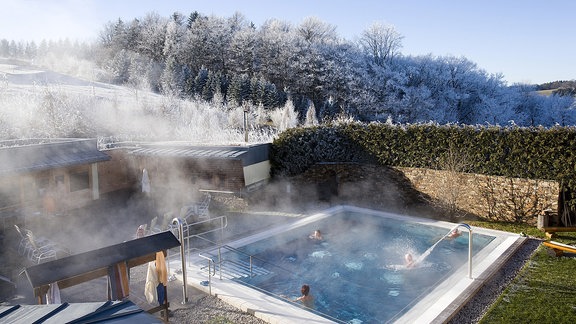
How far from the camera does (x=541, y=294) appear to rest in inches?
362

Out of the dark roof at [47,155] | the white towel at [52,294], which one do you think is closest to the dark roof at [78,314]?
the white towel at [52,294]

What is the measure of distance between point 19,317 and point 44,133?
90.1ft

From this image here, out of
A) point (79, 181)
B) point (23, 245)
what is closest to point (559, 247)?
point (23, 245)

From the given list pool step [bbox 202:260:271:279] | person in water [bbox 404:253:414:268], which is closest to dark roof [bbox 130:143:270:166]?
pool step [bbox 202:260:271:279]

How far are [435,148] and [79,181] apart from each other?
14.3m

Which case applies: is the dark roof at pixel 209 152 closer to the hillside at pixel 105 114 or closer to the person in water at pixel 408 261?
the hillside at pixel 105 114

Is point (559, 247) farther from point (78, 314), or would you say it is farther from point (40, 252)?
point (40, 252)

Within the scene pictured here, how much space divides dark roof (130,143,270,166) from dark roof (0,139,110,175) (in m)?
1.85

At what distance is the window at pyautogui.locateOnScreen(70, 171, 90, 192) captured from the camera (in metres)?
16.7

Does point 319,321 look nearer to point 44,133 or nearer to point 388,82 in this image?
point 44,133

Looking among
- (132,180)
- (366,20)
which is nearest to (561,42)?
(132,180)

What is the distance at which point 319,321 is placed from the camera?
832cm

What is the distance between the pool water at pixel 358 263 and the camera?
34.8 ft

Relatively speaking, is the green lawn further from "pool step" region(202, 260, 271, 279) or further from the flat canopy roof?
the flat canopy roof
